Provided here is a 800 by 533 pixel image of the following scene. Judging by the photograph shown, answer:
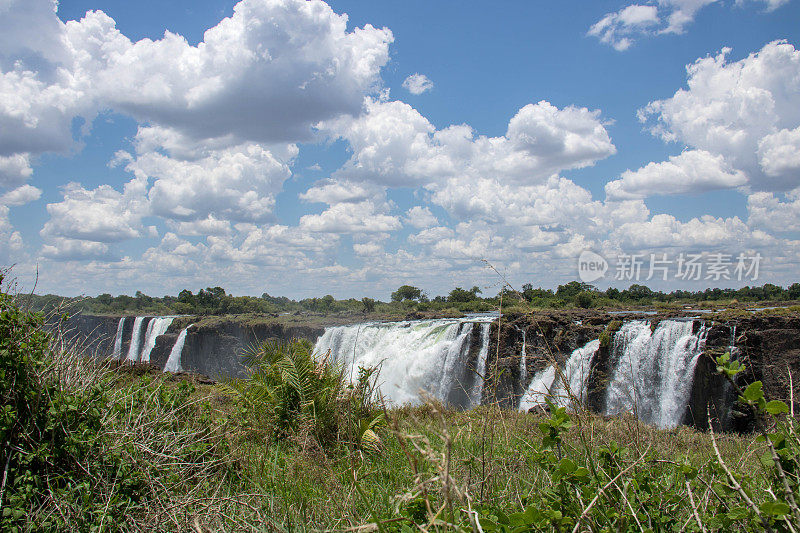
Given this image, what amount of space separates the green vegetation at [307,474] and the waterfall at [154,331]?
3328cm

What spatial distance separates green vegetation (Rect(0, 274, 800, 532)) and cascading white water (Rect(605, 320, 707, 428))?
10.8m

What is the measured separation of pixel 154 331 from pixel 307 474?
117 ft

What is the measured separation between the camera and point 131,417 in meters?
3.52

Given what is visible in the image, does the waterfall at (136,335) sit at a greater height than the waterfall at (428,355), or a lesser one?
lesser

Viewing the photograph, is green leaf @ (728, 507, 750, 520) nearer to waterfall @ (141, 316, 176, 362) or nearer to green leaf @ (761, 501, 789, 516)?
green leaf @ (761, 501, 789, 516)

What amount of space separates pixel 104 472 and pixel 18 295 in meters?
1.38

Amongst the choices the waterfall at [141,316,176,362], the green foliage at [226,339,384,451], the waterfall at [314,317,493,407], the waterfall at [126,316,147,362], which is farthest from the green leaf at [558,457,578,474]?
the waterfall at [126,316,147,362]

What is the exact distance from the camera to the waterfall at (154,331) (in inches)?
1341

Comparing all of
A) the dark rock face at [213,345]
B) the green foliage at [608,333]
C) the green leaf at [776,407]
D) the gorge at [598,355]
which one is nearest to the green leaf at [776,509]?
the green leaf at [776,407]

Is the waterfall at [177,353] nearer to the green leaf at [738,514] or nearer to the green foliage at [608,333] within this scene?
→ the green foliage at [608,333]

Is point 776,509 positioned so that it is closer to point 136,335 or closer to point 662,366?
point 662,366

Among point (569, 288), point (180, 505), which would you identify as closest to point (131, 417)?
point (180, 505)

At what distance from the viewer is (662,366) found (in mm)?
13023

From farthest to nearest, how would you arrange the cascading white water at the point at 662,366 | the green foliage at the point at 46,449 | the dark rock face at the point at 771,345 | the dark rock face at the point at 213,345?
the dark rock face at the point at 213,345 < the cascading white water at the point at 662,366 < the dark rock face at the point at 771,345 < the green foliage at the point at 46,449
